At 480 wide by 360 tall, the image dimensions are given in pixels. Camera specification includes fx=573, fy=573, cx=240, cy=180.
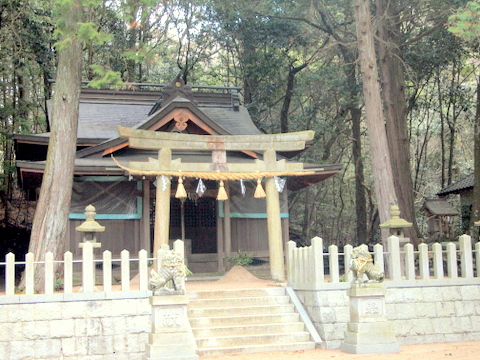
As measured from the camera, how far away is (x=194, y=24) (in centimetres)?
2627

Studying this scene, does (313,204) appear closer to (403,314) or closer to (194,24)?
(194,24)

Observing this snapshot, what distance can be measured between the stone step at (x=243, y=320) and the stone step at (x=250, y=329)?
154 millimetres

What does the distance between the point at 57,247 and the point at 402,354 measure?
21.8 ft

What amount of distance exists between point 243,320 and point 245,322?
51 millimetres

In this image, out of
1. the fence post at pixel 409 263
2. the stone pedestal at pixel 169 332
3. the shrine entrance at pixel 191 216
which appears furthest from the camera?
the shrine entrance at pixel 191 216

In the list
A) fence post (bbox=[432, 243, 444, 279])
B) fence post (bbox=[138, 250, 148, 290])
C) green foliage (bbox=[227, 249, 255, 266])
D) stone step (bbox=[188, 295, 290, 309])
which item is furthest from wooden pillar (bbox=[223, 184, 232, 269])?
fence post (bbox=[432, 243, 444, 279])

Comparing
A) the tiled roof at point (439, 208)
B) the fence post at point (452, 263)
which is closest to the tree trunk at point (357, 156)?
the tiled roof at point (439, 208)

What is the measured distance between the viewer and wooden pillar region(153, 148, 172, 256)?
40.0 ft

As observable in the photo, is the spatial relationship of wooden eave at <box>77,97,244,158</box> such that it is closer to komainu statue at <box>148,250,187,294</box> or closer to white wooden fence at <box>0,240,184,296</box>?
white wooden fence at <box>0,240,184,296</box>

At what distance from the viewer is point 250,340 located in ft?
32.2

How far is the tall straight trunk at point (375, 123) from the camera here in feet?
44.3

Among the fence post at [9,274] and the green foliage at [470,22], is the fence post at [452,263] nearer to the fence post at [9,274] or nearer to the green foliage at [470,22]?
the green foliage at [470,22]

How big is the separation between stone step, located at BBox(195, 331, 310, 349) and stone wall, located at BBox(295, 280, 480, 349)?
1.45 ft

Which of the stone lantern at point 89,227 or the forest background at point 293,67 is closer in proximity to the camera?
the stone lantern at point 89,227
